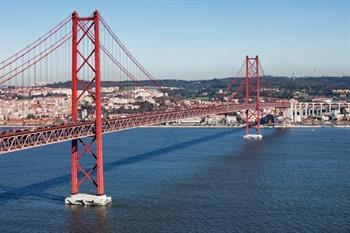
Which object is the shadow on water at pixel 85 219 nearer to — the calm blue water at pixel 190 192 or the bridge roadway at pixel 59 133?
the calm blue water at pixel 190 192

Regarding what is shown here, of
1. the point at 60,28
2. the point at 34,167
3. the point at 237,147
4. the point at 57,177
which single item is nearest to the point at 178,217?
the point at 60,28

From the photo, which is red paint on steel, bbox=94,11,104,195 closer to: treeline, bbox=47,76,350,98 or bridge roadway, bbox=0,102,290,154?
bridge roadway, bbox=0,102,290,154

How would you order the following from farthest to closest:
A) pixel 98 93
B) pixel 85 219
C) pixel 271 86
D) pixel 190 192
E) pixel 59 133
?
1. pixel 271 86
2. pixel 190 192
3. pixel 98 93
4. pixel 59 133
5. pixel 85 219

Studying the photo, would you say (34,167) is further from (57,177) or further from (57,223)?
(57,223)

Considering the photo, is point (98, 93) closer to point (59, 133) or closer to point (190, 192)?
point (59, 133)

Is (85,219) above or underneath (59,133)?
underneath

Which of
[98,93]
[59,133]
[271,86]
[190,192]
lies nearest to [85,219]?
[59,133]

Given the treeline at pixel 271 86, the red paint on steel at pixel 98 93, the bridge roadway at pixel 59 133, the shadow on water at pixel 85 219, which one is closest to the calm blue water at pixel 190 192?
the shadow on water at pixel 85 219

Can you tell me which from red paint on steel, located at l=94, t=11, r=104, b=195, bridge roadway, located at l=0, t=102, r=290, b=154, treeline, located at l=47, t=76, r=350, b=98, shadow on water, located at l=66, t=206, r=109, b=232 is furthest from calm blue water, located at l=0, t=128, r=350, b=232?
treeline, located at l=47, t=76, r=350, b=98
